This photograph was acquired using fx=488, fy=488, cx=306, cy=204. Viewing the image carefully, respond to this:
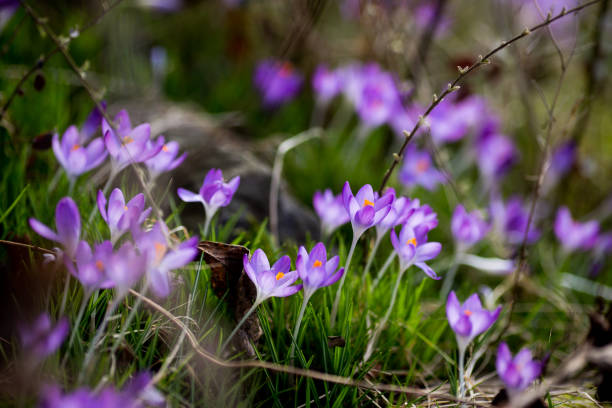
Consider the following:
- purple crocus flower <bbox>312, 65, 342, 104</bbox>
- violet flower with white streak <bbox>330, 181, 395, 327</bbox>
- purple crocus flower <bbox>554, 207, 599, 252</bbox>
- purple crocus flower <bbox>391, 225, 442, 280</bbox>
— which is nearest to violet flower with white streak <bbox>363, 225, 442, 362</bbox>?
purple crocus flower <bbox>391, 225, 442, 280</bbox>

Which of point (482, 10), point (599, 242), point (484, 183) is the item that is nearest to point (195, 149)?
point (484, 183)

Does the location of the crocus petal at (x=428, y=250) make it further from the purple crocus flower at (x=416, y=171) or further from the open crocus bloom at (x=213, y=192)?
the purple crocus flower at (x=416, y=171)

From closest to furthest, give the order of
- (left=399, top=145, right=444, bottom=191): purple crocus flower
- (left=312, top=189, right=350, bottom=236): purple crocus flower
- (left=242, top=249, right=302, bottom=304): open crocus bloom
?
(left=242, top=249, right=302, bottom=304): open crocus bloom, (left=312, top=189, right=350, bottom=236): purple crocus flower, (left=399, top=145, right=444, bottom=191): purple crocus flower

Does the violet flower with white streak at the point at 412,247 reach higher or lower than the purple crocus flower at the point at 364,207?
lower

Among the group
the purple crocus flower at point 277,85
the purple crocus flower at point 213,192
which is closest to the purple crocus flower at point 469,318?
the purple crocus flower at point 213,192

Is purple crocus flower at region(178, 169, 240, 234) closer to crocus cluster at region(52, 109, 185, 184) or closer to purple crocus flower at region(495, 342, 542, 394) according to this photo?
crocus cluster at region(52, 109, 185, 184)

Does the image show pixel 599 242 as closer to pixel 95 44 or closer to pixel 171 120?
pixel 171 120

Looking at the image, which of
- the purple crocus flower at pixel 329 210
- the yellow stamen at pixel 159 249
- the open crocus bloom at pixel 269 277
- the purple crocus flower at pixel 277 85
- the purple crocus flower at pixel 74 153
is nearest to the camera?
the yellow stamen at pixel 159 249
